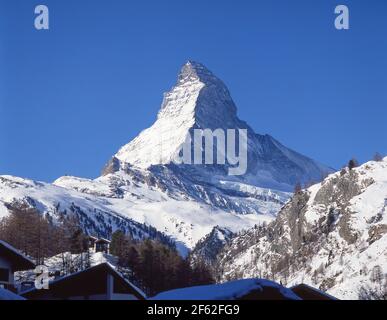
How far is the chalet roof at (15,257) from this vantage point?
899 inches

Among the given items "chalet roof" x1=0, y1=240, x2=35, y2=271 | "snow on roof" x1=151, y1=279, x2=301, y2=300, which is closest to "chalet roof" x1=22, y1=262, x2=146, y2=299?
"chalet roof" x1=0, y1=240, x2=35, y2=271

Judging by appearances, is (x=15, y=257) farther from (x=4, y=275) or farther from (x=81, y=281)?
(x=81, y=281)

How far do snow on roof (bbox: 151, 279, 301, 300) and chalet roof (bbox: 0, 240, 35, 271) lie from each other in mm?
8863

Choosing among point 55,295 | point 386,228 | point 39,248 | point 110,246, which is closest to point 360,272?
point 386,228

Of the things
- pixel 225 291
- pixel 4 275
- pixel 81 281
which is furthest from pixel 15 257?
pixel 225 291

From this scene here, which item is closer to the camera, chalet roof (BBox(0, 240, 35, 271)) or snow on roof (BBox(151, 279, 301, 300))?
snow on roof (BBox(151, 279, 301, 300))

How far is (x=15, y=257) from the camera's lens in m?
23.3

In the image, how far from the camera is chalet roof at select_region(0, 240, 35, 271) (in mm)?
22823

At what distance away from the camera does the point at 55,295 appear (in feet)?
69.2

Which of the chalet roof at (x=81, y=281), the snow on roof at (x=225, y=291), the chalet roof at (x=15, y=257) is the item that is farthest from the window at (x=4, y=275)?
the snow on roof at (x=225, y=291)

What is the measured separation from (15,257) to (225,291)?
10.6 metres

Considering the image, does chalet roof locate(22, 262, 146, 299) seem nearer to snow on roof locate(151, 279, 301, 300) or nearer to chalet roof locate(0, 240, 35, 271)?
chalet roof locate(0, 240, 35, 271)
